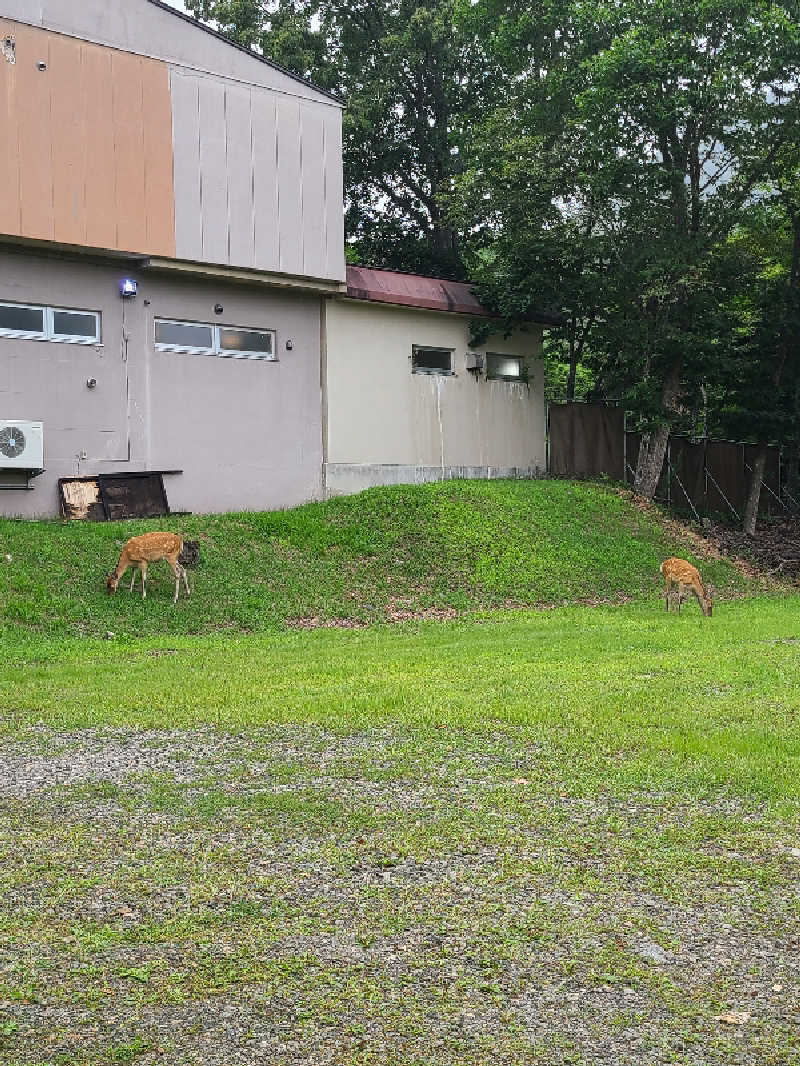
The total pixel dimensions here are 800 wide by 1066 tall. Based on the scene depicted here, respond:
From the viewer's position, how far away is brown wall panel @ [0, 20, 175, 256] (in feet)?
57.1

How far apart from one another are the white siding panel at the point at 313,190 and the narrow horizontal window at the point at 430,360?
10.3ft

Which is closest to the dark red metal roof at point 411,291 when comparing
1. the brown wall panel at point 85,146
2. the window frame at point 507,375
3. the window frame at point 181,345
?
the window frame at point 507,375

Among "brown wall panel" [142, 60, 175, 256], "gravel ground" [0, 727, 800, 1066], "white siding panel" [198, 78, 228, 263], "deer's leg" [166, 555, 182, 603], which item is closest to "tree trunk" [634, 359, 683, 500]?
"white siding panel" [198, 78, 228, 263]

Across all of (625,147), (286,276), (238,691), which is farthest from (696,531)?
(238,691)

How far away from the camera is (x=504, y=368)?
83.1 ft

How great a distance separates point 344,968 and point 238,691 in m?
5.69

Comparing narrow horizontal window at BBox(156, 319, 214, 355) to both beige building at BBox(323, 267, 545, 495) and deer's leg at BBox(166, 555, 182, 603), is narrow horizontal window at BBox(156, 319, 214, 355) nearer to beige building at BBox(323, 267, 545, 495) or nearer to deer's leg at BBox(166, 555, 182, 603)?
beige building at BBox(323, 267, 545, 495)

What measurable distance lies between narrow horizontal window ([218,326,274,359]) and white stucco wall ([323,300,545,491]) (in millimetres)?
1273

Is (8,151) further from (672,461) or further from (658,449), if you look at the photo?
(672,461)

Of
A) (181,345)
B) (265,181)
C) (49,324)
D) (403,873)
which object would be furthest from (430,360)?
(403,873)

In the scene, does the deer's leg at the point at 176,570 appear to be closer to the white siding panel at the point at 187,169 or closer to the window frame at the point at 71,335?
the window frame at the point at 71,335

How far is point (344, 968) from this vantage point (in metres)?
4.14

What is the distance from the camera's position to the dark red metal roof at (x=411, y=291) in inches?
886

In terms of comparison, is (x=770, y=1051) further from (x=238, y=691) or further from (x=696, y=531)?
(x=696, y=531)
